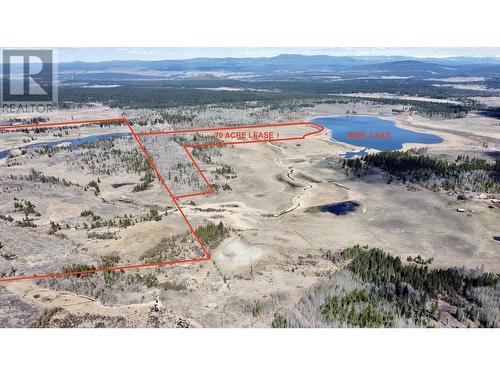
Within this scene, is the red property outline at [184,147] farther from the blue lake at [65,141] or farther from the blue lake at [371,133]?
the blue lake at [65,141]

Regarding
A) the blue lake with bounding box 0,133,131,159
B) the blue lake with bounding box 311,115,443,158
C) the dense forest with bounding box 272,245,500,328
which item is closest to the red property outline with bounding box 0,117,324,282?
the blue lake with bounding box 311,115,443,158

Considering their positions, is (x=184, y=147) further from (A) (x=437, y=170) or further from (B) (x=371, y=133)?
(B) (x=371, y=133)


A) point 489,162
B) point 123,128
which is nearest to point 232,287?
point 489,162

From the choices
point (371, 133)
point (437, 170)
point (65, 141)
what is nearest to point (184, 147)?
point (65, 141)

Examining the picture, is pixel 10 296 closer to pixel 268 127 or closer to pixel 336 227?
pixel 336 227

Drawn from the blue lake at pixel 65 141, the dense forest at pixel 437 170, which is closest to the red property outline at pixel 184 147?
the blue lake at pixel 65 141

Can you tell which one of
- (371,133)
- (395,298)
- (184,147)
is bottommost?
(395,298)

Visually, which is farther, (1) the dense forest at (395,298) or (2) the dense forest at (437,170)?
(2) the dense forest at (437,170)

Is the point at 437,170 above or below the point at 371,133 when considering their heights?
below

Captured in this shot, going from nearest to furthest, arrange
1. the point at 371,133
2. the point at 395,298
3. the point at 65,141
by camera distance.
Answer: the point at 395,298, the point at 65,141, the point at 371,133
